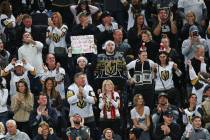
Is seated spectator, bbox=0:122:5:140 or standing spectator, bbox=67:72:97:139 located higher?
standing spectator, bbox=67:72:97:139

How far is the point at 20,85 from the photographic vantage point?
2283 centimetres

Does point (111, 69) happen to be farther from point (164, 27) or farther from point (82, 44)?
point (164, 27)

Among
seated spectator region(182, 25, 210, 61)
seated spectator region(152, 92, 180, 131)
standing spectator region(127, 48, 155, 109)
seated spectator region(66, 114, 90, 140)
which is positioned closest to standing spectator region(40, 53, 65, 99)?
seated spectator region(66, 114, 90, 140)

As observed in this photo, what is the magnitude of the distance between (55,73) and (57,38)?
4.44ft

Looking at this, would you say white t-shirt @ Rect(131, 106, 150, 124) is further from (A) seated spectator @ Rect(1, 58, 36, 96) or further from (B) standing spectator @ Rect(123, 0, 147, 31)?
(B) standing spectator @ Rect(123, 0, 147, 31)

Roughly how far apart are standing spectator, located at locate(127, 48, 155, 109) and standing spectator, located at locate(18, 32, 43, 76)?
6.89 feet

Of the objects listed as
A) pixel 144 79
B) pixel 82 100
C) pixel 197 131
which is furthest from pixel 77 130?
pixel 197 131

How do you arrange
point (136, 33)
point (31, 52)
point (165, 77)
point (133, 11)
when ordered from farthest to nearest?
1. point (133, 11)
2. point (136, 33)
3. point (31, 52)
4. point (165, 77)

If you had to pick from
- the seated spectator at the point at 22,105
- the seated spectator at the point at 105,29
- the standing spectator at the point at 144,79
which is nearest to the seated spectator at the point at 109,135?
the standing spectator at the point at 144,79

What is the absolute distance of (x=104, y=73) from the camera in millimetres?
23516

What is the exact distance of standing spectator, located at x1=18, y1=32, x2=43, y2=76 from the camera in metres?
24.0

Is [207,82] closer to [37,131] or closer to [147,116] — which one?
[147,116]

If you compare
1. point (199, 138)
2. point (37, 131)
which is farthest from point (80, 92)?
point (199, 138)

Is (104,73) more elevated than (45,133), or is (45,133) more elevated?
(104,73)
